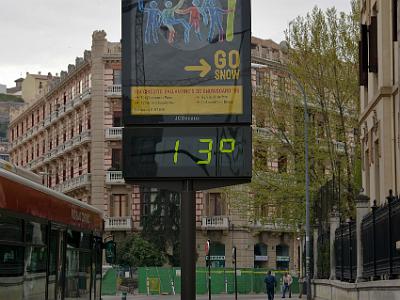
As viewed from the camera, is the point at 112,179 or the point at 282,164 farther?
the point at 112,179

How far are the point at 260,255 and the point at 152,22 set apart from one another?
5872cm

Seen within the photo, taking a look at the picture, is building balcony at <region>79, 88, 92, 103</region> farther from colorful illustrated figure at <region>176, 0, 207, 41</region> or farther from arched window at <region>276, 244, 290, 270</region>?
colorful illustrated figure at <region>176, 0, 207, 41</region>

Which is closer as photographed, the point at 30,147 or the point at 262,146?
the point at 262,146

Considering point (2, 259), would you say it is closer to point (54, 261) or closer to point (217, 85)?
point (54, 261)

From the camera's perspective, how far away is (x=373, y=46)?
27.5 metres

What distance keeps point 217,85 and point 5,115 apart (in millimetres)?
151437

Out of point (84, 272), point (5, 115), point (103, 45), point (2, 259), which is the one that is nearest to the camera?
point (2, 259)

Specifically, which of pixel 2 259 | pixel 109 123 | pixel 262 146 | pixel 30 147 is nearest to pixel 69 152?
pixel 109 123

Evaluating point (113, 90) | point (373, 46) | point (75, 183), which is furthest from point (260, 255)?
point (373, 46)

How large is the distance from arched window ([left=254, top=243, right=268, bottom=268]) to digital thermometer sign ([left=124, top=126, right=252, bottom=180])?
58090mm

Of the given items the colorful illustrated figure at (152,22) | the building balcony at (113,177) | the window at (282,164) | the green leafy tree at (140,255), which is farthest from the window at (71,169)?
the colorful illustrated figure at (152,22)

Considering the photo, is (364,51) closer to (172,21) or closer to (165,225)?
(172,21)

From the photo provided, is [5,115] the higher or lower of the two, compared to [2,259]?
Result: higher

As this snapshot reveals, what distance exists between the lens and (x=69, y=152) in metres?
79.6
